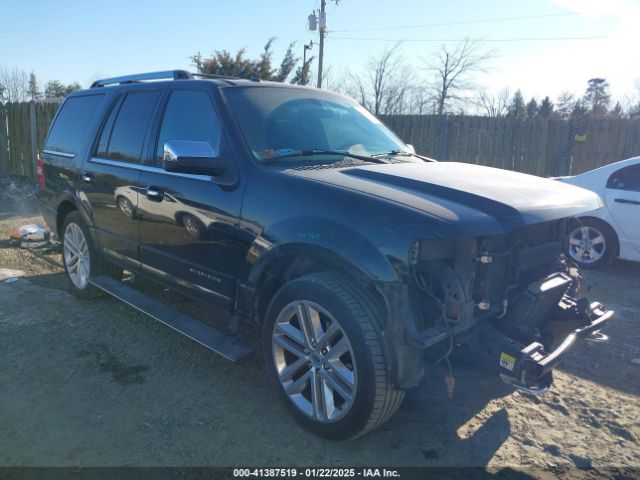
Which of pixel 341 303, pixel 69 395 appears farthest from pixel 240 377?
pixel 341 303

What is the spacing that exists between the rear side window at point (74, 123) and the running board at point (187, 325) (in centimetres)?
153

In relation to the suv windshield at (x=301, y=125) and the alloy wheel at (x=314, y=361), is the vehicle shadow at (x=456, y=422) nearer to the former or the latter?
the alloy wheel at (x=314, y=361)

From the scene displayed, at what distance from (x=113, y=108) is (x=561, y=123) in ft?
31.9

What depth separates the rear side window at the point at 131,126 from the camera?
421cm

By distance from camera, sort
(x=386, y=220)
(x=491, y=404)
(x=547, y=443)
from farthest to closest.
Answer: (x=491, y=404), (x=547, y=443), (x=386, y=220)

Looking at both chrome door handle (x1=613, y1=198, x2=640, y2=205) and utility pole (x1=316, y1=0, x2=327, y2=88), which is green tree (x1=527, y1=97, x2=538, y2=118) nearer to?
utility pole (x1=316, y1=0, x2=327, y2=88)

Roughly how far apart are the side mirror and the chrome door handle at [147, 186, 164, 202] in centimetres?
55

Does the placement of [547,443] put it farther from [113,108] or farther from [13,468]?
[113,108]

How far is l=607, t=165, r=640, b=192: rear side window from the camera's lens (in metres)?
6.61

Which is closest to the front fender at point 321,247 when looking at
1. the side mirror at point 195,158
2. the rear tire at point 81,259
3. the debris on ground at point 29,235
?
the side mirror at point 195,158

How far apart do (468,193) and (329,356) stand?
1.19 m

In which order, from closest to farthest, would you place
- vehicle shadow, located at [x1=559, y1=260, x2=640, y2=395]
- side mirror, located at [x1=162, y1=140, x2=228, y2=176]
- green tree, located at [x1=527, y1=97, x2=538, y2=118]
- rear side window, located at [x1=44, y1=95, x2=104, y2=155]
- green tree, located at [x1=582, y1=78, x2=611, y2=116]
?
side mirror, located at [x1=162, y1=140, x2=228, y2=176], vehicle shadow, located at [x1=559, y1=260, x2=640, y2=395], rear side window, located at [x1=44, y1=95, x2=104, y2=155], green tree, located at [x1=582, y1=78, x2=611, y2=116], green tree, located at [x1=527, y1=97, x2=538, y2=118]

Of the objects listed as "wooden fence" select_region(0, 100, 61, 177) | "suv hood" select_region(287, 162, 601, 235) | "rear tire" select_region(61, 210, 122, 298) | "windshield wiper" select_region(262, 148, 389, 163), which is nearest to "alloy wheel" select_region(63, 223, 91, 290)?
"rear tire" select_region(61, 210, 122, 298)

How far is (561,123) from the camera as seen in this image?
1112 centimetres
